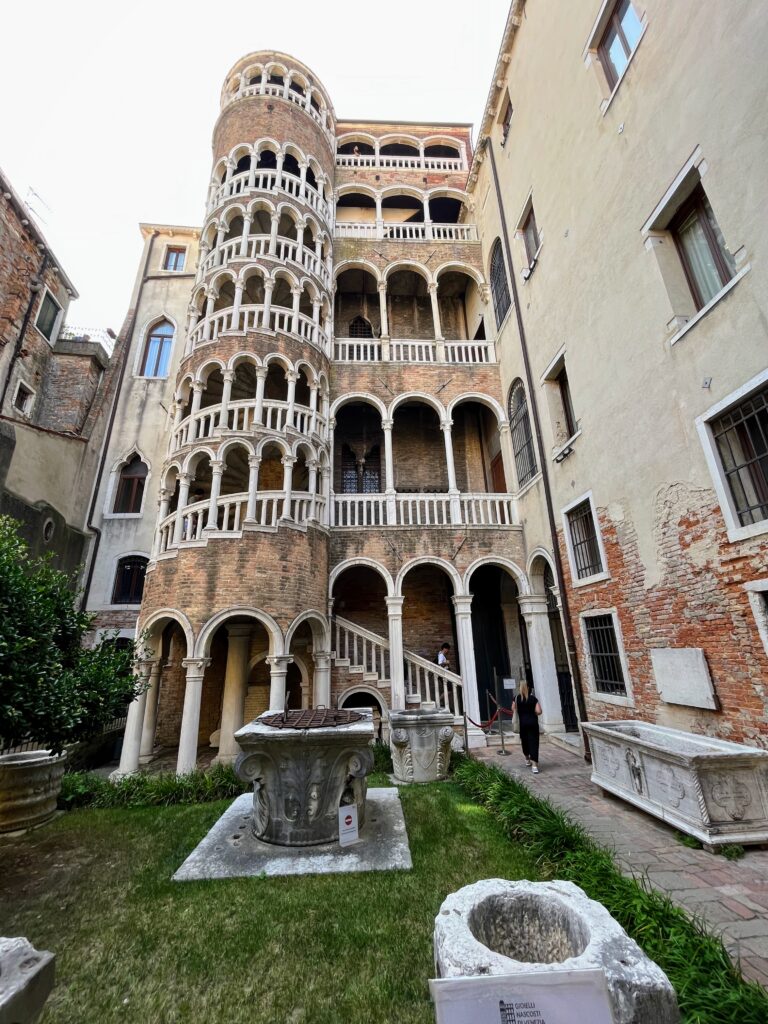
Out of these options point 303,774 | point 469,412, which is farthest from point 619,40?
point 303,774

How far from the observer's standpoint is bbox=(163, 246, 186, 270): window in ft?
62.7

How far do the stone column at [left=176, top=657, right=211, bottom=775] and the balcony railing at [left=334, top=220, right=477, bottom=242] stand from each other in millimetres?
15651

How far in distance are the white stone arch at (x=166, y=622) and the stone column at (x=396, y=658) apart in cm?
491

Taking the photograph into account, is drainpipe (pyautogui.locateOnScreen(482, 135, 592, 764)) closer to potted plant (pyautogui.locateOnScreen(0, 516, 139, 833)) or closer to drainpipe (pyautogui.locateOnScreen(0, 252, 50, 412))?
potted plant (pyautogui.locateOnScreen(0, 516, 139, 833))

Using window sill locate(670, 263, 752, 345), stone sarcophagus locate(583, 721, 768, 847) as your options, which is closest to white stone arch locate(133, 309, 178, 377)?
window sill locate(670, 263, 752, 345)

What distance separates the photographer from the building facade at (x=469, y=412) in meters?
6.53

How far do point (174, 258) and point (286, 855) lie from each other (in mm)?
22062

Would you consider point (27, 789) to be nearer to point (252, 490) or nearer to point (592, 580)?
point (252, 490)

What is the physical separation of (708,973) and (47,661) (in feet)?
22.6

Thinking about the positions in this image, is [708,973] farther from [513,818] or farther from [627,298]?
[627,298]

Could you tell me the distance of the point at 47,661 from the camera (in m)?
5.53

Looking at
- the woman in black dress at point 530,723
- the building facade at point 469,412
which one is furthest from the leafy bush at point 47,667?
the woman in black dress at point 530,723

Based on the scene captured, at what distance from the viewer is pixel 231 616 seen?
33.0ft

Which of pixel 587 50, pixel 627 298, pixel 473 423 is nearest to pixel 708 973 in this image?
pixel 627 298
